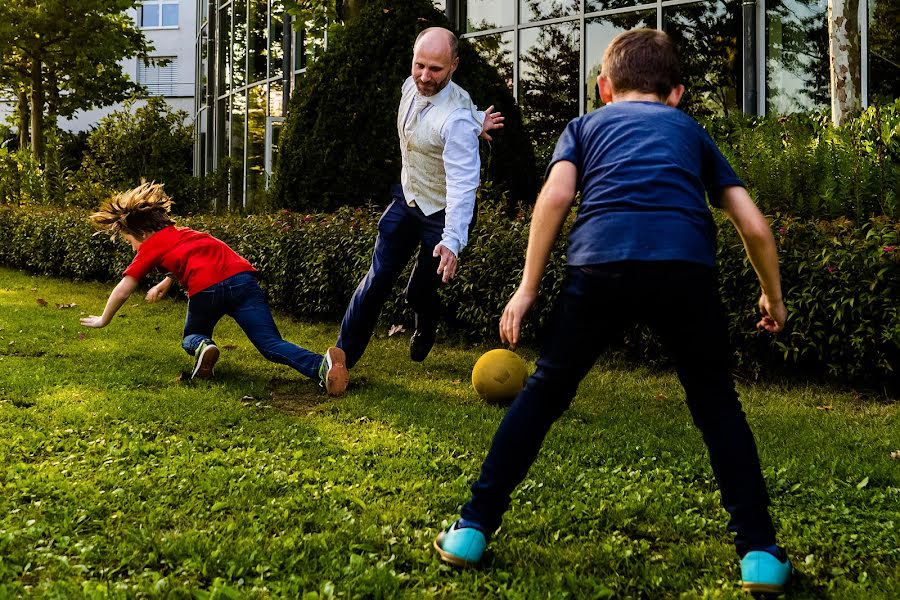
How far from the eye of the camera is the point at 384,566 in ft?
8.71

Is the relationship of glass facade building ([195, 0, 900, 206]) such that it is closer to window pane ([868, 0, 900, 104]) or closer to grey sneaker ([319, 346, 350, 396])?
window pane ([868, 0, 900, 104])

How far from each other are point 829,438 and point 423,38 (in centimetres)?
289

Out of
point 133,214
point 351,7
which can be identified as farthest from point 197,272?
point 351,7

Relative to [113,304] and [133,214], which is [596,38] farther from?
[113,304]

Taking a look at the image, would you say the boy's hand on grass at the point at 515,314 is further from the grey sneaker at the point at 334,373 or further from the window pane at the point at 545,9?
the window pane at the point at 545,9

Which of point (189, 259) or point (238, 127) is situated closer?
point (189, 259)

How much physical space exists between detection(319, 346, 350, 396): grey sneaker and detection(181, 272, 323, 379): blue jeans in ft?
1.14

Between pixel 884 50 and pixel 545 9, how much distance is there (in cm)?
548

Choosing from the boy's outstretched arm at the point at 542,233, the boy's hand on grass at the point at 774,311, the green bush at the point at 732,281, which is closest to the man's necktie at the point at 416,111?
the green bush at the point at 732,281

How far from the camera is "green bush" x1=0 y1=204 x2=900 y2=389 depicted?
16.8ft

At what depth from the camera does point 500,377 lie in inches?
192

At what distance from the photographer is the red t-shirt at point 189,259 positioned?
557cm

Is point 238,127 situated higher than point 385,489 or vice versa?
point 238,127

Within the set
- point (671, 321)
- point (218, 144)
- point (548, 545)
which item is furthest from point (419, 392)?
point (218, 144)
